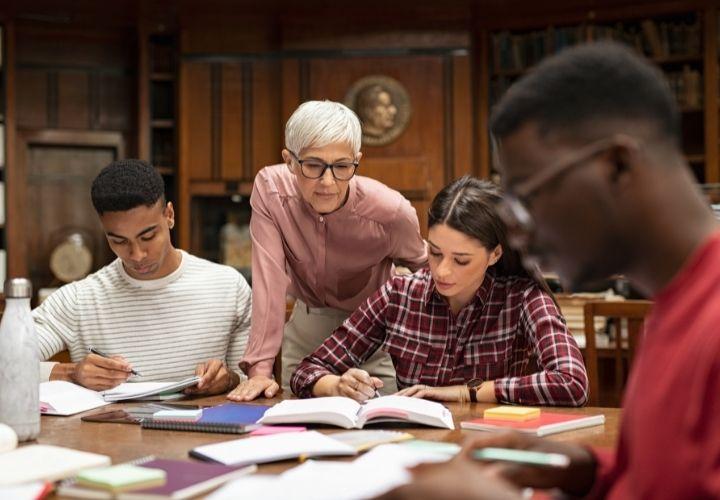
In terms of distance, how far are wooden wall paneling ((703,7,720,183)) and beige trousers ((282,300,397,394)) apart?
175 inches

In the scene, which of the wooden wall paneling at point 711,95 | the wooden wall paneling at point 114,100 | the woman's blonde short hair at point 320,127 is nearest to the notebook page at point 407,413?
the woman's blonde short hair at point 320,127

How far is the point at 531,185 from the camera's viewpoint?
972mm

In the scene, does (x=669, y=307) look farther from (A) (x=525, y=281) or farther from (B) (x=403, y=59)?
(B) (x=403, y=59)

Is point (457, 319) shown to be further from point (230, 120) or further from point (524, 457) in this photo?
point (230, 120)

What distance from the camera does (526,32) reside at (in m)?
7.13

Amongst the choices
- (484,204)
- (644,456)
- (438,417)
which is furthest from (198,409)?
(644,456)

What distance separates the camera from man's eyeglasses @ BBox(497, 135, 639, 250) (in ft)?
3.01

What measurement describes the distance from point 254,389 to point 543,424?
0.80m

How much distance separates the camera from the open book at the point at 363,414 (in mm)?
1778

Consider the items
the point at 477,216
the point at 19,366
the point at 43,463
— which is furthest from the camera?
the point at 477,216

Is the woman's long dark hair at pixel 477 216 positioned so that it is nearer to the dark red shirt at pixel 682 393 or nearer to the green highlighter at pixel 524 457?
the green highlighter at pixel 524 457

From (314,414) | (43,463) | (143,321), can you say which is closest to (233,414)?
(314,414)

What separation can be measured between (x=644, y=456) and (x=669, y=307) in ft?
0.51

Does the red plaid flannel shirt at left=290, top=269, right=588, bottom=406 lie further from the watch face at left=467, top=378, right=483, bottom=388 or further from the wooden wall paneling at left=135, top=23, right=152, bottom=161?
the wooden wall paneling at left=135, top=23, right=152, bottom=161
